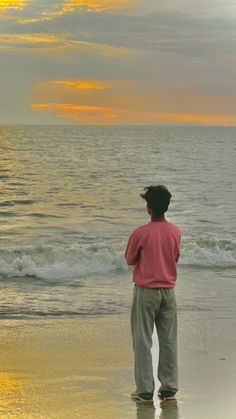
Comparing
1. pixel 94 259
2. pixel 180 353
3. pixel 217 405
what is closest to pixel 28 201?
pixel 94 259

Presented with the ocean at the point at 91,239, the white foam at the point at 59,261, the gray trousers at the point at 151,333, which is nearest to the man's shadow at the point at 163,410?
the gray trousers at the point at 151,333

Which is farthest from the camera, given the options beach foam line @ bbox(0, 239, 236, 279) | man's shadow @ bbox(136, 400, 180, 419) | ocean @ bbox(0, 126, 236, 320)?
beach foam line @ bbox(0, 239, 236, 279)

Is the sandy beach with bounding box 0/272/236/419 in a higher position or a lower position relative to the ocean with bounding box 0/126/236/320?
higher

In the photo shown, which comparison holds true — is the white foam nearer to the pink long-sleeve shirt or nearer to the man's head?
the pink long-sleeve shirt

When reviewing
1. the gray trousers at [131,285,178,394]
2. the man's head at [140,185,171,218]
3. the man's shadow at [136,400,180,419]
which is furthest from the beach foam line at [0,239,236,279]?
the man's head at [140,185,171,218]

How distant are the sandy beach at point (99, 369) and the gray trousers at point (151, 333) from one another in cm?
19

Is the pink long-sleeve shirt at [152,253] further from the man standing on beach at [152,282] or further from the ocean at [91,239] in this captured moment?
the ocean at [91,239]

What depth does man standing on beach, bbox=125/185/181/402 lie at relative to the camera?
5.54 meters

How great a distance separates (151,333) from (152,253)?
2.11 ft

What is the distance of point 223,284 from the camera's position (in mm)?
11805

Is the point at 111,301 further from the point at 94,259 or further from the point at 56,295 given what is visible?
the point at 94,259

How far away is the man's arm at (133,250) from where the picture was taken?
217 inches

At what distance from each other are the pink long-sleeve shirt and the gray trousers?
7 cm

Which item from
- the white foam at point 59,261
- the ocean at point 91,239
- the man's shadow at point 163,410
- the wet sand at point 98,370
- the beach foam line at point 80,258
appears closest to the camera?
the man's shadow at point 163,410
